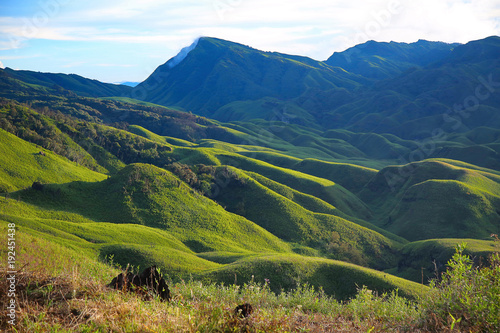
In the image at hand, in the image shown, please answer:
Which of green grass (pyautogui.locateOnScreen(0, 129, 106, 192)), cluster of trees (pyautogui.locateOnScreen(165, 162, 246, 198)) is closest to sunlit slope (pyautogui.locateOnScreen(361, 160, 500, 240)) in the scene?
cluster of trees (pyautogui.locateOnScreen(165, 162, 246, 198))

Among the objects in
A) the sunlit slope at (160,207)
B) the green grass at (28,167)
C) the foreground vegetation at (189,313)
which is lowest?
the sunlit slope at (160,207)

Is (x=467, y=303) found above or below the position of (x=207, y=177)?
above

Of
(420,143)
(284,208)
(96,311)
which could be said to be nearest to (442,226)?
(284,208)

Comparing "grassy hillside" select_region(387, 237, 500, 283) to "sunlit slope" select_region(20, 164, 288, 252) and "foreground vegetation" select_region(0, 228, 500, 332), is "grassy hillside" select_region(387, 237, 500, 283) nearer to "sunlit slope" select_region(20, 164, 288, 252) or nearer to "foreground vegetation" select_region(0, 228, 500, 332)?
"sunlit slope" select_region(20, 164, 288, 252)

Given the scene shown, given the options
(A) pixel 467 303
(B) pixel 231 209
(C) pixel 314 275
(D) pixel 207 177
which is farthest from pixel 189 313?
(D) pixel 207 177

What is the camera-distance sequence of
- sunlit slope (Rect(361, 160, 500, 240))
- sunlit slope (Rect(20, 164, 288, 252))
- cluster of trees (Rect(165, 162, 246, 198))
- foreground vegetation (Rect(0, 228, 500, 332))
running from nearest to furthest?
foreground vegetation (Rect(0, 228, 500, 332)) → sunlit slope (Rect(20, 164, 288, 252)) → cluster of trees (Rect(165, 162, 246, 198)) → sunlit slope (Rect(361, 160, 500, 240))

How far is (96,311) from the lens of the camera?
20.4ft

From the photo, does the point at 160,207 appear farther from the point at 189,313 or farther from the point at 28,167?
the point at 189,313

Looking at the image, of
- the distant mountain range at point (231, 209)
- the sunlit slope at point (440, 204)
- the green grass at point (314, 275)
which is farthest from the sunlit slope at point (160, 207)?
the sunlit slope at point (440, 204)

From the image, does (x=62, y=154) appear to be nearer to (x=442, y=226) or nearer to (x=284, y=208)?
(x=284, y=208)

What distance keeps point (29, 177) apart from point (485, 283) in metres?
69.8

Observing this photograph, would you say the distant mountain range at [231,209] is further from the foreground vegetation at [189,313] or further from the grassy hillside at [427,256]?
the foreground vegetation at [189,313]

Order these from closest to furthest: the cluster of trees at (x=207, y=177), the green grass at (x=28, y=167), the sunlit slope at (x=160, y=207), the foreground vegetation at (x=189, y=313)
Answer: the foreground vegetation at (x=189, y=313) → the sunlit slope at (x=160, y=207) → the green grass at (x=28, y=167) → the cluster of trees at (x=207, y=177)

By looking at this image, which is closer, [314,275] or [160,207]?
[314,275]
